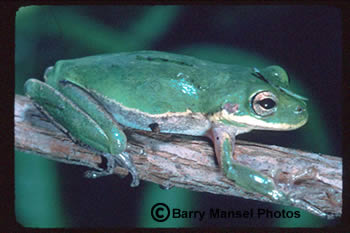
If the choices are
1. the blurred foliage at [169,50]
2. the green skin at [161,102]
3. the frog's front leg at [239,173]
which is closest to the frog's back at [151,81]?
the green skin at [161,102]

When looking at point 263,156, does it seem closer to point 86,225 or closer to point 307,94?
point 307,94

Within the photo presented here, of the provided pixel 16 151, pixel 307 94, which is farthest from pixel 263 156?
pixel 16 151

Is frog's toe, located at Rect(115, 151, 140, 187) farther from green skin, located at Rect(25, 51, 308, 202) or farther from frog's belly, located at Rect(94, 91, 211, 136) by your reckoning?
frog's belly, located at Rect(94, 91, 211, 136)

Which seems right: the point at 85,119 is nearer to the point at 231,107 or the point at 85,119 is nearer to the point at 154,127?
the point at 154,127

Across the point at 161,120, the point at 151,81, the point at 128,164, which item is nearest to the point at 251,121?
the point at 161,120

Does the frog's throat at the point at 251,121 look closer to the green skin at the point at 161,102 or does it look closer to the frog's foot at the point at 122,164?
the green skin at the point at 161,102

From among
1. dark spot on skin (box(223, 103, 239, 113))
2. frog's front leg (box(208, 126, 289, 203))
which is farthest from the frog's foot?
dark spot on skin (box(223, 103, 239, 113))
